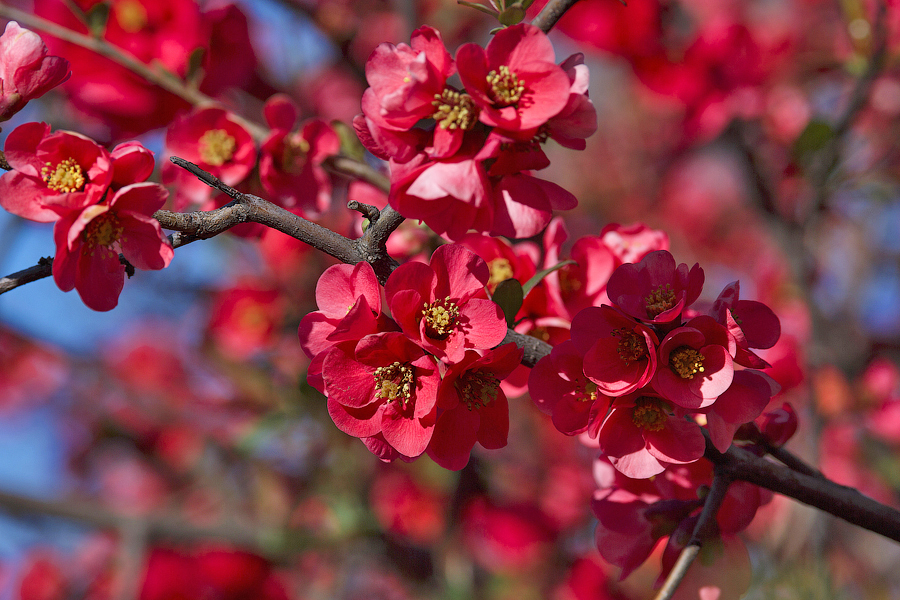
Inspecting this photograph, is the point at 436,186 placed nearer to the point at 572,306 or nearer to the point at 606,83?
the point at 572,306

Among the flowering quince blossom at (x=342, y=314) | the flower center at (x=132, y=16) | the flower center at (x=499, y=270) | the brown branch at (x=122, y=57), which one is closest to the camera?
the flowering quince blossom at (x=342, y=314)

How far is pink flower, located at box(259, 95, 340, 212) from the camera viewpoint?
98 centimetres

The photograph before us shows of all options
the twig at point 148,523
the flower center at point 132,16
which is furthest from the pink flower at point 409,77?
the twig at point 148,523

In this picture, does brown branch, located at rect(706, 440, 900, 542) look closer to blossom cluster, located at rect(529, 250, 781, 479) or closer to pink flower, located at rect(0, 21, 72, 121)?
blossom cluster, located at rect(529, 250, 781, 479)

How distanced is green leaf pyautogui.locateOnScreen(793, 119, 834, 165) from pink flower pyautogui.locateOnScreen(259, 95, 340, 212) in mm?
1098

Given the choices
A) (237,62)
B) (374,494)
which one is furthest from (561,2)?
(374,494)

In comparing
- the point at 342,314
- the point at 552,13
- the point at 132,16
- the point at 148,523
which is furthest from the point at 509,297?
the point at 148,523

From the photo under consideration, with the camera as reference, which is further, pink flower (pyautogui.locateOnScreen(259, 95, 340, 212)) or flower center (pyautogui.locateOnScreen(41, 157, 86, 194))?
pink flower (pyautogui.locateOnScreen(259, 95, 340, 212))

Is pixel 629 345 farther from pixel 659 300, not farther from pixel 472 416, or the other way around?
pixel 472 416

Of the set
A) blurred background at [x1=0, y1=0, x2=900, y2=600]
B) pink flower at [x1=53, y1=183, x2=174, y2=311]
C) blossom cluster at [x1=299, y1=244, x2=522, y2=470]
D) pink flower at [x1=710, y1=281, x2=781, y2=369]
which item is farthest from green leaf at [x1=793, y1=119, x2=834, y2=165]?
pink flower at [x1=53, y1=183, x2=174, y2=311]

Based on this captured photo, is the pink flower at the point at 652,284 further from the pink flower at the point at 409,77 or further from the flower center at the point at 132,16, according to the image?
the flower center at the point at 132,16

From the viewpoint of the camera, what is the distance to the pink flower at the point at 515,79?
0.62 m

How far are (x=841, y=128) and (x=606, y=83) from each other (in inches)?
108

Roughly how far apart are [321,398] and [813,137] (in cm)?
131
